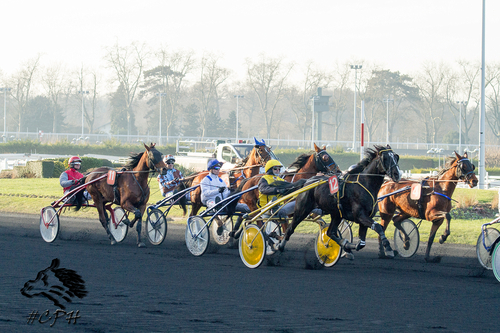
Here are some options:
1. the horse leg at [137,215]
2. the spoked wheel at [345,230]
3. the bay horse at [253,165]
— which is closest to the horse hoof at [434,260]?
the spoked wheel at [345,230]

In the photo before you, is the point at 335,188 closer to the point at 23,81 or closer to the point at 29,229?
the point at 29,229

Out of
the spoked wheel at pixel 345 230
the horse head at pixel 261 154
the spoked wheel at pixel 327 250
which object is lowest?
the spoked wheel at pixel 327 250

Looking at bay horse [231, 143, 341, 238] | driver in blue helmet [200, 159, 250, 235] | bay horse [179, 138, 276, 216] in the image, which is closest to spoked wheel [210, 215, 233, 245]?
driver in blue helmet [200, 159, 250, 235]

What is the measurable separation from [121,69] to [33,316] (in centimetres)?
5883

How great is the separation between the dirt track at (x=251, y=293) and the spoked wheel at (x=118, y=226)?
102cm

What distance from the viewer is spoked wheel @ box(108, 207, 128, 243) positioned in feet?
36.2

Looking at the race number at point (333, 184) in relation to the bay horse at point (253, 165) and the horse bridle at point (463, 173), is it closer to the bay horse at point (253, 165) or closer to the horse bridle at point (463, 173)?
the horse bridle at point (463, 173)

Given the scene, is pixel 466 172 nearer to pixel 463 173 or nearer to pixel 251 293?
pixel 463 173

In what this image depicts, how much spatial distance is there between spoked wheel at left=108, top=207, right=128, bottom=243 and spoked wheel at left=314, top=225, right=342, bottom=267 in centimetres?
404

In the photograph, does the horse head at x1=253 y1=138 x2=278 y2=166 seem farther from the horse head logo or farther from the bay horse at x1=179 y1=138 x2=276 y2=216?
the horse head logo

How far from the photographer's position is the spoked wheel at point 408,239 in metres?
9.34

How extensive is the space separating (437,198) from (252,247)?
312 centimetres

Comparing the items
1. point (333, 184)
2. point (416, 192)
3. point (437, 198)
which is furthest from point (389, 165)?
point (437, 198)

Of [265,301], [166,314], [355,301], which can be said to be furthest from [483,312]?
[166,314]
